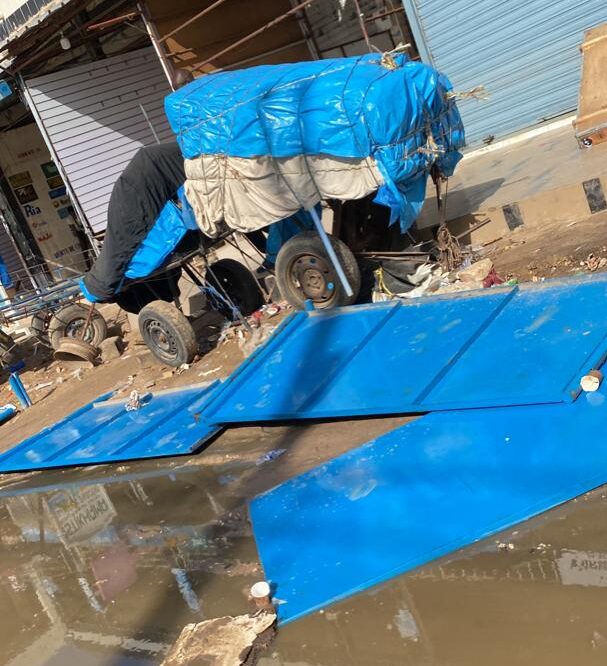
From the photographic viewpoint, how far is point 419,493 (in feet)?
14.7

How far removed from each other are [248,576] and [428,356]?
2.22 metres

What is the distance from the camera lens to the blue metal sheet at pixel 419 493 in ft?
13.0

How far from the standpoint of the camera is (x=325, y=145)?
7051 millimetres

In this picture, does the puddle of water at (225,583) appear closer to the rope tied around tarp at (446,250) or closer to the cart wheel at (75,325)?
the rope tied around tarp at (446,250)

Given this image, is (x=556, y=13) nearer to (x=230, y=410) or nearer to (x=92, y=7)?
(x=92, y=7)

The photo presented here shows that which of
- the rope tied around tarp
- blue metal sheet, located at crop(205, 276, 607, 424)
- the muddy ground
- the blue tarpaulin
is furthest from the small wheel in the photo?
the rope tied around tarp

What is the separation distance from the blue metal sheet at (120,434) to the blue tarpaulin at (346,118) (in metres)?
2.14

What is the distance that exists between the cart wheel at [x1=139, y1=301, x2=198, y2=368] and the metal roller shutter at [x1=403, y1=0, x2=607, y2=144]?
676 centimetres

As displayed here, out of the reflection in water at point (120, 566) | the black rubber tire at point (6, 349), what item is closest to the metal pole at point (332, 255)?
the reflection in water at point (120, 566)

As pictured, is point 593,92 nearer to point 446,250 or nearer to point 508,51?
A: point 508,51

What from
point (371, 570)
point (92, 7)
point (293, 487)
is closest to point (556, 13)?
point (92, 7)

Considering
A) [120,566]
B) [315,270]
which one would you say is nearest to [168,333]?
[315,270]

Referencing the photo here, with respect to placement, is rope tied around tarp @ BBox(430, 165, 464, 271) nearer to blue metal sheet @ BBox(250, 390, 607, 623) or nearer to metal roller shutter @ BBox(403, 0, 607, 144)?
blue metal sheet @ BBox(250, 390, 607, 623)

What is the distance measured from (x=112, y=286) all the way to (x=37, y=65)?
22.4 ft
